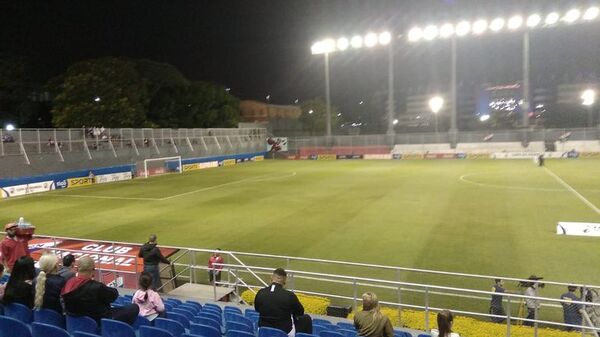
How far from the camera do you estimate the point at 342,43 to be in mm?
61344

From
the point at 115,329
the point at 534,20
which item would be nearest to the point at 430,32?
the point at 534,20

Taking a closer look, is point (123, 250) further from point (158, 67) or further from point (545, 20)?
point (158, 67)

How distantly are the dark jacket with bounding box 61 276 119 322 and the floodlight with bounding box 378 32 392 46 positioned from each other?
2224 inches

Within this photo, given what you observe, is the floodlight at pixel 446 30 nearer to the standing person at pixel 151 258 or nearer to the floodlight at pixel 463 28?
the floodlight at pixel 463 28

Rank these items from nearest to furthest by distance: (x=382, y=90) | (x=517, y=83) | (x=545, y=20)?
(x=545, y=20) → (x=517, y=83) → (x=382, y=90)

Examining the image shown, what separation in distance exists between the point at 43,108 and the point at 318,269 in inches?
2454

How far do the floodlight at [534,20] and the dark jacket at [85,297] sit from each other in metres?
58.1

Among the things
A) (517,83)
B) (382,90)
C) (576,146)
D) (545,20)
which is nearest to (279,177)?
(545,20)

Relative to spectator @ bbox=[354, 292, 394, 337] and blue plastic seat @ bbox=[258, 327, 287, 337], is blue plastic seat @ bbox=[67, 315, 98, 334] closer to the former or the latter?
blue plastic seat @ bbox=[258, 327, 287, 337]

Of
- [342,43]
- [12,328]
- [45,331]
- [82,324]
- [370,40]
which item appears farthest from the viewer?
[342,43]

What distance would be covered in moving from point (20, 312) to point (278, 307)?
12.4ft

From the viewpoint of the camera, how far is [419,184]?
35656 mm

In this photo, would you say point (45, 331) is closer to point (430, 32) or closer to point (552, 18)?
point (430, 32)

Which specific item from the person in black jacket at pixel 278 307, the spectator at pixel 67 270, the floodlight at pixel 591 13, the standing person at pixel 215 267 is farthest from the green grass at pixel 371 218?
the floodlight at pixel 591 13
